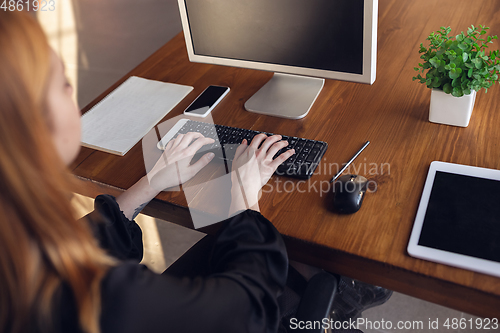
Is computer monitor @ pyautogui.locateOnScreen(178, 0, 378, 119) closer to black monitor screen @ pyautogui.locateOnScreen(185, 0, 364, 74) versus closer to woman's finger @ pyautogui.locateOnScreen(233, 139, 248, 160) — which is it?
black monitor screen @ pyautogui.locateOnScreen(185, 0, 364, 74)

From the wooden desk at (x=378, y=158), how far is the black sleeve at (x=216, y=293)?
0.08 meters

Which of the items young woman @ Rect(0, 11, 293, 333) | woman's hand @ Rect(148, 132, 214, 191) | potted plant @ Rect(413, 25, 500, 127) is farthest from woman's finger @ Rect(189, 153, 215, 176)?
potted plant @ Rect(413, 25, 500, 127)

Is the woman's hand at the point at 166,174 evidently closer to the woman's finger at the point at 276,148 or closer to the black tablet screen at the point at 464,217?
the woman's finger at the point at 276,148

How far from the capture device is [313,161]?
886 millimetres

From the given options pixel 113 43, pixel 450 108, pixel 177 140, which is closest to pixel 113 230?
pixel 177 140

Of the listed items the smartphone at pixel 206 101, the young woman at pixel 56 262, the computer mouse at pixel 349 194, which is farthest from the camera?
the smartphone at pixel 206 101

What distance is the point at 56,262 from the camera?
52 centimetres

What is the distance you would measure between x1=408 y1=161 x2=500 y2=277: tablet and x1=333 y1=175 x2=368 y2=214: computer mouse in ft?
0.37

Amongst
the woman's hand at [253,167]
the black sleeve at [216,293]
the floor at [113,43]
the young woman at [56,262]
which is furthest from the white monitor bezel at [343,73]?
the floor at [113,43]

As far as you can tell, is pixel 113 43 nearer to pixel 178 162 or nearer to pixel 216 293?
pixel 178 162

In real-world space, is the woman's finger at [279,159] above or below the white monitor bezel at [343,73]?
below

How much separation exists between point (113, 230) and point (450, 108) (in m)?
0.83

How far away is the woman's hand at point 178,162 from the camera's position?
928 millimetres

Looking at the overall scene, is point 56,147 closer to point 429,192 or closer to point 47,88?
point 47,88
